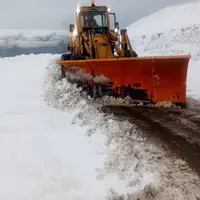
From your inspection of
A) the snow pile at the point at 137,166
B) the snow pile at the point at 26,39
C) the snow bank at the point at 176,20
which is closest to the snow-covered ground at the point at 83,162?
the snow pile at the point at 137,166

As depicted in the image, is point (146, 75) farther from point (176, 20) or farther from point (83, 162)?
point (176, 20)

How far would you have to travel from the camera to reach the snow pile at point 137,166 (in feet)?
9.73

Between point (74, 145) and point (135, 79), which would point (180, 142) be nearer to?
point (74, 145)

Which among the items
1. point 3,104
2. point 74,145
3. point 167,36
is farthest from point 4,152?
point 167,36

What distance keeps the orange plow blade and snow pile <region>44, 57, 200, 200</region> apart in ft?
6.00

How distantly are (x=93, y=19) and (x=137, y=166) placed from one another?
6.36 metres

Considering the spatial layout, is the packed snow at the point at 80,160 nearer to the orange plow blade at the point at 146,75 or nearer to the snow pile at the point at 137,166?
the snow pile at the point at 137,166

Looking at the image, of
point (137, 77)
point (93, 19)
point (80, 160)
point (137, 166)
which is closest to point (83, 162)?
point (80, 160)

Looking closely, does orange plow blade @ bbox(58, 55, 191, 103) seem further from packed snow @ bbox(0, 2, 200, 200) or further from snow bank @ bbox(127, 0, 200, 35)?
snow bank @ bbox(127, 0, 200, 35)

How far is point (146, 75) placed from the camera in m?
6.73

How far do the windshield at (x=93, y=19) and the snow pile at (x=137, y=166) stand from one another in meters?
4.44

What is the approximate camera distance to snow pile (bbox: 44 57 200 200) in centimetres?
296

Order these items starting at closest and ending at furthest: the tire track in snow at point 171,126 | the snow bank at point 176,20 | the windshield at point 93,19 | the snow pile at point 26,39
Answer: the tire track in snow at point 171,126 < the windshield at point 93,19 < the snow bank at point 176,20 < the snow pile at point 26,39

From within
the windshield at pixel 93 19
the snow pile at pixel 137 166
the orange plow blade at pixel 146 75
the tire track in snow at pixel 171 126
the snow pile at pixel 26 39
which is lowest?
the snow pile at pixel 26 39
